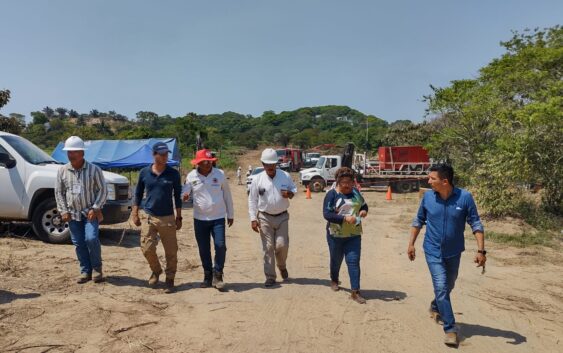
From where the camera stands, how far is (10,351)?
392 centimetres

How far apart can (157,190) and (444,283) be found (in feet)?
10.9

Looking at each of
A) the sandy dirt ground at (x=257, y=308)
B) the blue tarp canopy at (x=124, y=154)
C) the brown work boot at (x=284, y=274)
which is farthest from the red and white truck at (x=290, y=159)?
the brown work boot at (x=284, y=274)

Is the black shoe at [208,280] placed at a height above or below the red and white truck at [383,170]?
below

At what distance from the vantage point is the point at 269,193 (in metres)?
6.02

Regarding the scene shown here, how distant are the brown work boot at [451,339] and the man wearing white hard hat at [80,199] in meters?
4.08

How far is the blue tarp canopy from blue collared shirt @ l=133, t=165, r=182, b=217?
33.7 ft

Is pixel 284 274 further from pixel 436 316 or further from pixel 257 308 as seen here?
pixel 436 316

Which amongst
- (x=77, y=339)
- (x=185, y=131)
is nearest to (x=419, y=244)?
(x=77, y=339)

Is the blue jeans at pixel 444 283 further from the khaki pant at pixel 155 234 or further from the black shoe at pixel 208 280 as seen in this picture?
the khaki pant at pixel 155 234

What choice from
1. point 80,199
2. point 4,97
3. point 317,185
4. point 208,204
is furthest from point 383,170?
point 80,199

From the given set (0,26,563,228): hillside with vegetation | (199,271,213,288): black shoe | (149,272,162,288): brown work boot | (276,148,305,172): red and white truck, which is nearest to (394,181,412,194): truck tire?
(0,26,563,228): hillside with vegetation

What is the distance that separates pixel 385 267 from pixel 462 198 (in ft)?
12.2

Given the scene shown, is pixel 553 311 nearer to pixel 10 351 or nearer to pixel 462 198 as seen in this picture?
pixel 462 198

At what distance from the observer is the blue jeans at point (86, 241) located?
570cm
